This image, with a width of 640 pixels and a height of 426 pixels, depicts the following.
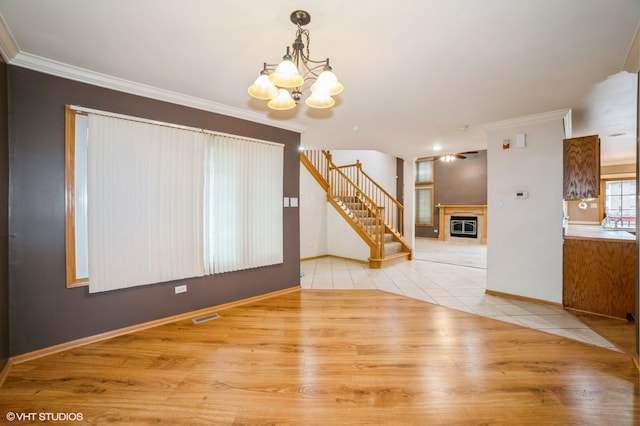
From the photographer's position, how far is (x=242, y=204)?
3307 mm

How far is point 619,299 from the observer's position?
2.87 meters

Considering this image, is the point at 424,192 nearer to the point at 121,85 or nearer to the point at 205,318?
the point at 205,318

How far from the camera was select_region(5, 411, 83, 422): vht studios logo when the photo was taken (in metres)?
1.53

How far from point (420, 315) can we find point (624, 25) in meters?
2.89

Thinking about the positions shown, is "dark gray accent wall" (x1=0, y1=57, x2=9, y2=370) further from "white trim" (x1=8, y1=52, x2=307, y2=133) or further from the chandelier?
the chandelier

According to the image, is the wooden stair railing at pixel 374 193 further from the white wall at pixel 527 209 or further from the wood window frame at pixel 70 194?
the wood window frame at pixel 70 194

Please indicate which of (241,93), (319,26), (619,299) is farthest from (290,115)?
(619,299)

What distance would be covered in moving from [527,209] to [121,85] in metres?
4.95

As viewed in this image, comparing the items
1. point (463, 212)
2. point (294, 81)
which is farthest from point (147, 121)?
point (463, 212)

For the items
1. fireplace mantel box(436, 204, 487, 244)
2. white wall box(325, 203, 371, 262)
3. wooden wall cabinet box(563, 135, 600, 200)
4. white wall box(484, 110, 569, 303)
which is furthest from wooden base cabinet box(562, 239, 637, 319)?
fireplace mantel box(436, 204, 487, 244)

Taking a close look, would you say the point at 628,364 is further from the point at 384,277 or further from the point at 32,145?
the point at 32,145

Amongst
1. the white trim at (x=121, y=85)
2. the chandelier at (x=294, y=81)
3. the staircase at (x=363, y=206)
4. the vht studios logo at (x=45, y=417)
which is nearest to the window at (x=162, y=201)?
the white trim at (x=121, y=85)

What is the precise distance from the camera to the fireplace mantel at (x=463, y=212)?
8.77 meters

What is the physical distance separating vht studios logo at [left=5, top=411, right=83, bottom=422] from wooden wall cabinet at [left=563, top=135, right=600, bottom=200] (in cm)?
498
